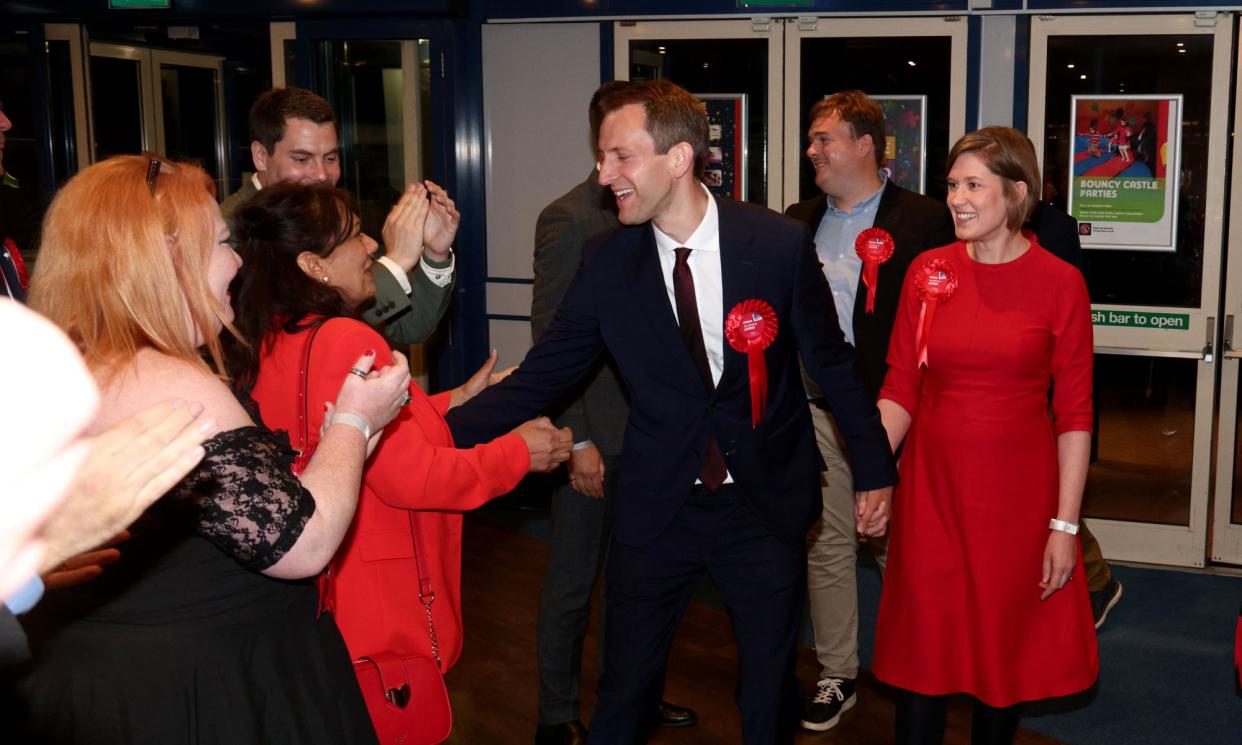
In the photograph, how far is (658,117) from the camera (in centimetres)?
279

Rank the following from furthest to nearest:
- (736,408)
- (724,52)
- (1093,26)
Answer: (724,52), (1093,26), (736,408)

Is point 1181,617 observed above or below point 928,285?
below

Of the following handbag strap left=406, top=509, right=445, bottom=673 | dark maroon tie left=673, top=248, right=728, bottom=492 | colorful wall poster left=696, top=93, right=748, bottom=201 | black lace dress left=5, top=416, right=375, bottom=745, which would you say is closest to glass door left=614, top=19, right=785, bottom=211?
colorful wall poster left=696, top=93, right=748, bottom=201

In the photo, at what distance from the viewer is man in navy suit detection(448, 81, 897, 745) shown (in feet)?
8.98

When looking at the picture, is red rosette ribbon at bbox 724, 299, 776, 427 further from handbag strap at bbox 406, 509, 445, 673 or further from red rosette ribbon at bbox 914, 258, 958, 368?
handbag strap at bbox 406, 509, 445, 673

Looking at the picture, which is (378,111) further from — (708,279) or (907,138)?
(708,279)

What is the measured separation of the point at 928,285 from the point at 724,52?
10.6ft

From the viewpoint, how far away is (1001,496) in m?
3.03

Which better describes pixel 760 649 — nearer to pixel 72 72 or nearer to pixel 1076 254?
pixel 1076 254

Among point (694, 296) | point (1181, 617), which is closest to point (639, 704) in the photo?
point (694, 296)

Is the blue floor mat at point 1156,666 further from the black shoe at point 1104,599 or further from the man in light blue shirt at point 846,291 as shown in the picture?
the man in light blue shirt at point 846,291

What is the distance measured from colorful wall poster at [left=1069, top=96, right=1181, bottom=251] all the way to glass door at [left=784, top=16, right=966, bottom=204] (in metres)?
0.57

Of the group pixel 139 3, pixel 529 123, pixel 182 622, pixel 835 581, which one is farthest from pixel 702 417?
pixel 139 3

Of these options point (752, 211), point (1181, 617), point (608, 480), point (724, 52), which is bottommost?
point (1181, 617)
